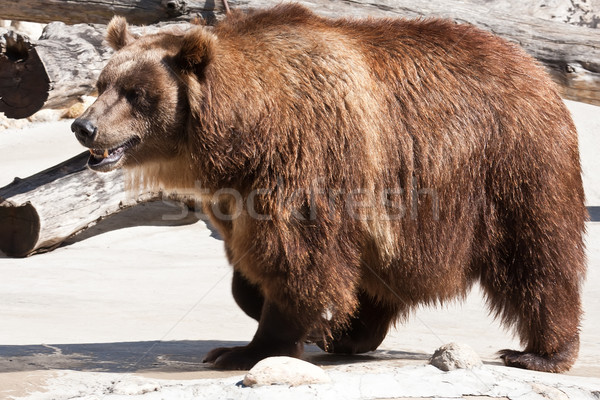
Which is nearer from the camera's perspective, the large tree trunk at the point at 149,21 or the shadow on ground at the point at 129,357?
the shadow on ground at the point at 129,357

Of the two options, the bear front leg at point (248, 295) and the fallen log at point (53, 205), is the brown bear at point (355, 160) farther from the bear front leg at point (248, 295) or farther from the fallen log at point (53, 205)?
the fallen log at point (53, 205)

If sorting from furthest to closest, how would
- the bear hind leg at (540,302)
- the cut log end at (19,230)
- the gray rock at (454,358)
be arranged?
the cut log end at (19,230) → the bear hind leg at (540,302) → the gray rock at (454,358)

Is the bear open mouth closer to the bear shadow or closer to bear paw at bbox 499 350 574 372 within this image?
the bear shadow

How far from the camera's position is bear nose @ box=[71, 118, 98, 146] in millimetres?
4152

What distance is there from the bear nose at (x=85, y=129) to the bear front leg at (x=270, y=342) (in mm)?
1162

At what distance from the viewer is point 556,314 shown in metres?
4.61

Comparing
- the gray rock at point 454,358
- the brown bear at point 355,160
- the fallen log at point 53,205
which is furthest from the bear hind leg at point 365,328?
the fallen log at point 53,205

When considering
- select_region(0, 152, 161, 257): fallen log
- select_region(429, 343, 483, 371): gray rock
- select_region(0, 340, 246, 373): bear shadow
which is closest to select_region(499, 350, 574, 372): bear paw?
select_region(429, 343, 483, 371): gray rock

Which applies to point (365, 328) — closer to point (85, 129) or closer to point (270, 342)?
point (270, 342)

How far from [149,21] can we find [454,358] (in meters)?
5.94

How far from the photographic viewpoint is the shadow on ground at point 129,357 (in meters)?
4.30

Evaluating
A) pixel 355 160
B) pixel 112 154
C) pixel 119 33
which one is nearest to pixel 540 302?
pixel 355 160

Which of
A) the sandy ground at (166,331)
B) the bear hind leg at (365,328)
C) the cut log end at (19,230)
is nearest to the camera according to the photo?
the sandy ground at (166,331)

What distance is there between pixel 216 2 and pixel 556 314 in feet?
17.2
